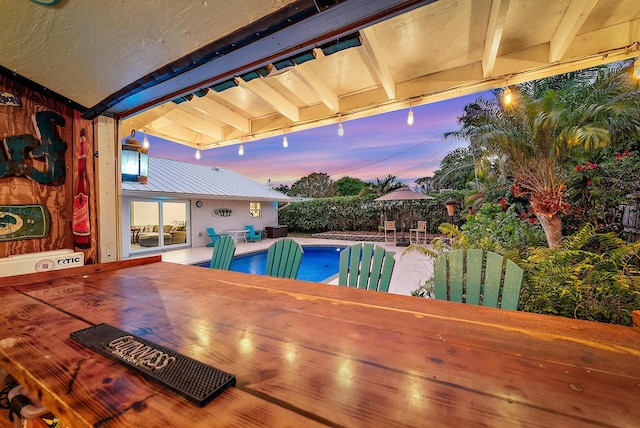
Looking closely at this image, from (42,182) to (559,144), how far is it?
221 inches

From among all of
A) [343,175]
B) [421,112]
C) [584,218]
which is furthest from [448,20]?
[343,175]

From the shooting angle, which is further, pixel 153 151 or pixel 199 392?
pixel 153 151

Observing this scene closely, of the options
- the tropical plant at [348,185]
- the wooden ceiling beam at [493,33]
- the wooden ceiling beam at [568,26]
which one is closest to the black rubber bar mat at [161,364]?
the wooden ceiling beam at [493,33]

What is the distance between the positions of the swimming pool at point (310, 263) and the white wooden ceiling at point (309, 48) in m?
4.47

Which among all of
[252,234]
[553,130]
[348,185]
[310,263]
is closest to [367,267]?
[553,130]

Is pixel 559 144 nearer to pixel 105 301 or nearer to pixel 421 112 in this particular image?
pixel 105 301

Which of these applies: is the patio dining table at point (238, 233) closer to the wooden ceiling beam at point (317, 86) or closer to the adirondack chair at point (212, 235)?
the adirondack chair at point (212, 235)

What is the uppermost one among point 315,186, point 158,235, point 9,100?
point 315,186

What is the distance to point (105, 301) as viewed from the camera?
1.31m

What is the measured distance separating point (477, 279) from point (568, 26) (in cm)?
188

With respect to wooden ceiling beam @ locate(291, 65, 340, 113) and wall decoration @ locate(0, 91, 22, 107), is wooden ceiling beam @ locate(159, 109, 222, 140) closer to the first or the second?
wall decoration @ locate(0, 91, 22, 107)

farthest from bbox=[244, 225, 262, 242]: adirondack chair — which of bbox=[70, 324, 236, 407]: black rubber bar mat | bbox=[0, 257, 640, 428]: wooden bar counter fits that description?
bbox=[70, 324, 236, 407]: black rubber bar mat

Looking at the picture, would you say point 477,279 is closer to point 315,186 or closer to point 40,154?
point 40,154

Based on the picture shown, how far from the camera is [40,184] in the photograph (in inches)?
77.2
